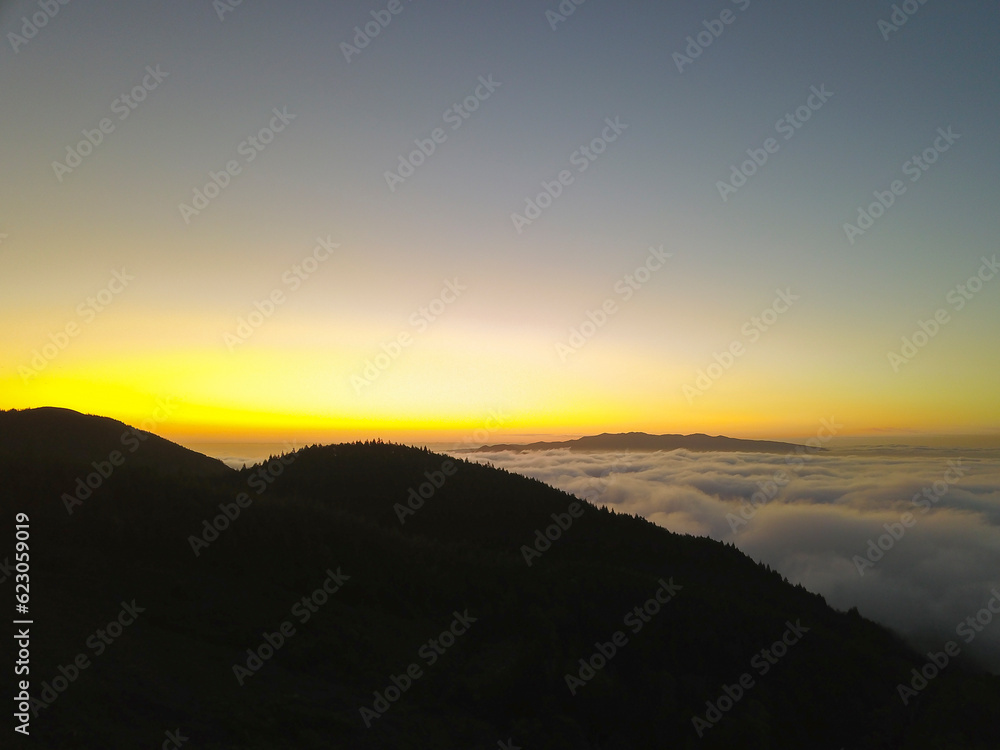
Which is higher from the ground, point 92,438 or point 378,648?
point 92,438

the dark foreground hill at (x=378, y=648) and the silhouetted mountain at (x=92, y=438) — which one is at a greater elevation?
the silhouetted mountain at (x=92, y=438)

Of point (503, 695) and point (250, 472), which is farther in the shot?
point (250, 472)

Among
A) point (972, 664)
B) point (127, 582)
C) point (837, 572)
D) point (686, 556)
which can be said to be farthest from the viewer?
point (837, 572)

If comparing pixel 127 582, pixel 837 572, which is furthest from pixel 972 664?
pixel 127 582

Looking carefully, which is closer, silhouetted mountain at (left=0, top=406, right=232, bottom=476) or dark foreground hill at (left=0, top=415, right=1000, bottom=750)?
dark foreground hill at (left=0, top=415, right=1000, bottom=750)

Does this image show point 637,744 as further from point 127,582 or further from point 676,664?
point 127,582

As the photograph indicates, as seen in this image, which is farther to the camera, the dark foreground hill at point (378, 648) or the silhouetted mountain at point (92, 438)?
the silhouetted mountain at point (92, 438)

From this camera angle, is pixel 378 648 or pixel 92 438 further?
pixel 92 438

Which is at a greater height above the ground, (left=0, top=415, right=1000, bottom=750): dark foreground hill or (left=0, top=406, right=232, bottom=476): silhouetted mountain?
(left=0, top=406, right=232, bottom=476): silhouetted mountain
